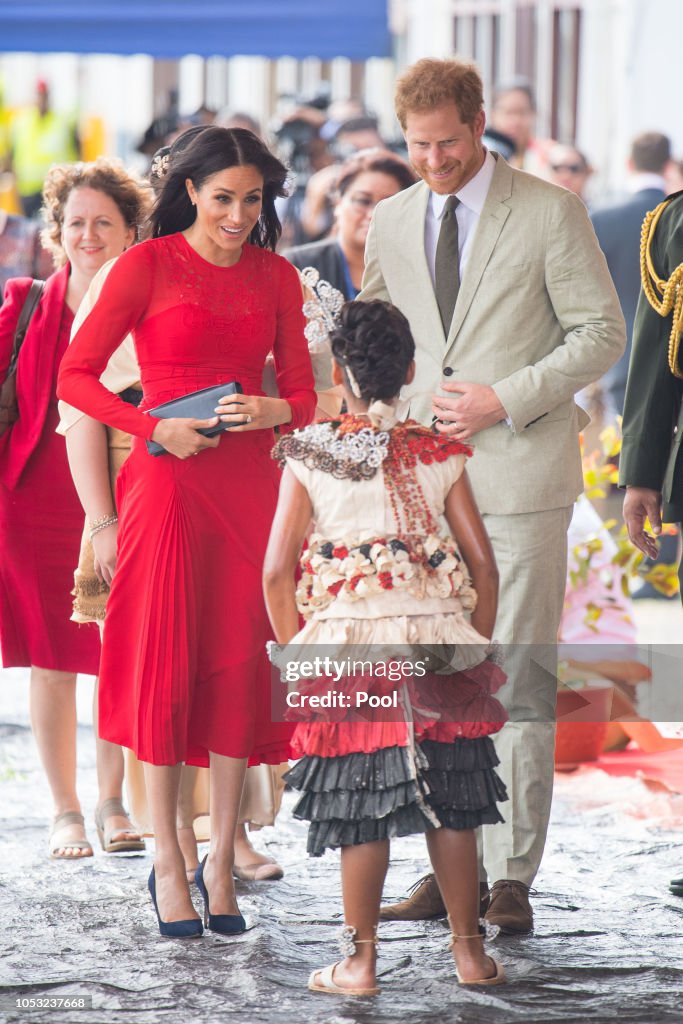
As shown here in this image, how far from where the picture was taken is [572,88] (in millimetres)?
16719

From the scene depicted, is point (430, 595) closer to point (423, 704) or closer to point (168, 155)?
point (423, 704)

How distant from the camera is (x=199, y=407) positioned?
11.0 ft

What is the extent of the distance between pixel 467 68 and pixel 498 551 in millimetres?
1071

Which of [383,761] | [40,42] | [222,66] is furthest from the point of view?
[222,66]

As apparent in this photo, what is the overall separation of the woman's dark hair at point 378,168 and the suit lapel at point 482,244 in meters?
1.39

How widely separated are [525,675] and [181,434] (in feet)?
3.12

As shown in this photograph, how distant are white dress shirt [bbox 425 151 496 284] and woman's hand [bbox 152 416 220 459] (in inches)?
26.2

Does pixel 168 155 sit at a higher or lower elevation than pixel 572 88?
lower

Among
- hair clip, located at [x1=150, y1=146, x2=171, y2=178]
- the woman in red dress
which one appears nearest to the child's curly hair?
hair clip, located at [x1=150, y1=146, x2=171, y2=178]

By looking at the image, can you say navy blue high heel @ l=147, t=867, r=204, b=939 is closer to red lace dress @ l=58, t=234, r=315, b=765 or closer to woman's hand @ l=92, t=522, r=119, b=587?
red lace dress @ l=58, t=234, r=315, b=765

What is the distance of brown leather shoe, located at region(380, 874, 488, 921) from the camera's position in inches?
139

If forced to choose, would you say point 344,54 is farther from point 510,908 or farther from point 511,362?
point 510,908

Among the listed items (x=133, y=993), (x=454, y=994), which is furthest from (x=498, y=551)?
(x=133, y=993)

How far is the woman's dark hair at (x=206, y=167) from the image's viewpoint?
338 centimetres
